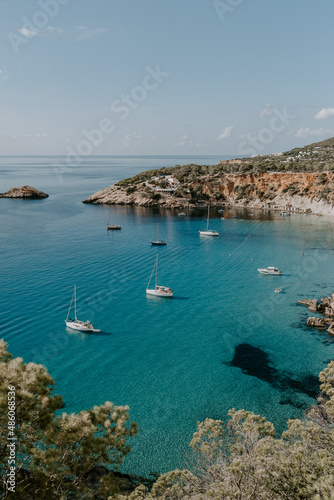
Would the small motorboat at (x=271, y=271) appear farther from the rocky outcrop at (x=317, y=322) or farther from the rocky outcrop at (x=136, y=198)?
the rocky outcrop at (x=136, y=198)

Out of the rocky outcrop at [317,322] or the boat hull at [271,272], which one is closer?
the rocky outcrop at [317,322]

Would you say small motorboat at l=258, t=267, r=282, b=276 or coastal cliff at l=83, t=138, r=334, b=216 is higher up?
coastal cliff at l=83, t=138, r=334, b=216

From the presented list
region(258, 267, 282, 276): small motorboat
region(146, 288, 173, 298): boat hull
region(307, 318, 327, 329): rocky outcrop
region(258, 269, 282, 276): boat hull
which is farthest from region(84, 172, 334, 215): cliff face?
region(146, 288, 173, 298): boat hull

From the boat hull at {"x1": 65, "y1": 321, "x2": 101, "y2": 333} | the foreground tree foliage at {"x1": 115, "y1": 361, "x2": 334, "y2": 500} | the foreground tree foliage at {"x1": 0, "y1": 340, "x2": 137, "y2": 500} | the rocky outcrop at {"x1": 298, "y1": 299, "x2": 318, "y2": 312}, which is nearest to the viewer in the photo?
the foreground tree foliage at {"x1": 0, "y1": 340, "x2": 137, "y2": 500}

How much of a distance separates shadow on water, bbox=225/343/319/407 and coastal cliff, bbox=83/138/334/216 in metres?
89.5

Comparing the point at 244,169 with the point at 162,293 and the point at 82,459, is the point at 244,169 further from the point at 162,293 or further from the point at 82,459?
the point at 82,459

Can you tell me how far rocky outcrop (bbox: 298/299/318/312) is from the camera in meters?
42.3

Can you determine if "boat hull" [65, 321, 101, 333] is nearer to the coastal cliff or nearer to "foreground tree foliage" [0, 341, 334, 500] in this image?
"foreground tree foliage" [0, 341, 334, 500]

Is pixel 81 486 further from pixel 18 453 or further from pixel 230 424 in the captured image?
pixel 230 424

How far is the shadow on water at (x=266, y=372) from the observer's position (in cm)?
2761

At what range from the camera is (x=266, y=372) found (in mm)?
29859

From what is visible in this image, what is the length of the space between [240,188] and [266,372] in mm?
107411

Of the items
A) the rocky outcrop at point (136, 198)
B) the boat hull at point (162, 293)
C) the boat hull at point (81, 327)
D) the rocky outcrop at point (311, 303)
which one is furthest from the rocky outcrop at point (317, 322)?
the rocky outcrop at point (136, 198)

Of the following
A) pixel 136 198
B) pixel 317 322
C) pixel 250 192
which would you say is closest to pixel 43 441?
pixel 317 322
